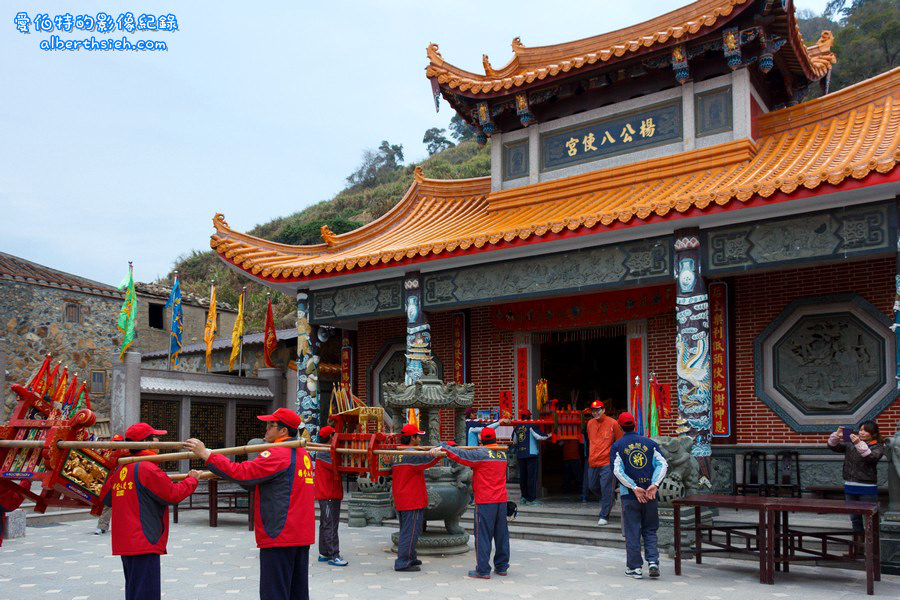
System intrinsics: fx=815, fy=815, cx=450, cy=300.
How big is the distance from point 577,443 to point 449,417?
237 cm

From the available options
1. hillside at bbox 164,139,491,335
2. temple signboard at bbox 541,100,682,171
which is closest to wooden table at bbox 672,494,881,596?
temple signboard at bbox 541,100,682,171

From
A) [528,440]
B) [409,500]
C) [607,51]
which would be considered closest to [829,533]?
[409,500]

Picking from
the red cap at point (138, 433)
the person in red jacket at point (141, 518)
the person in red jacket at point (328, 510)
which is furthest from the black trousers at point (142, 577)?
the person in red jacket at point (328, 510)

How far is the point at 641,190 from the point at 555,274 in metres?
1.66

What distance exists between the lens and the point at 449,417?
1318 cm

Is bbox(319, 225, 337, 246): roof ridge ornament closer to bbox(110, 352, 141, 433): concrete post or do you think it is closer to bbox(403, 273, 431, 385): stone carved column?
bbox(403, 273, 431, 385): stone carved column

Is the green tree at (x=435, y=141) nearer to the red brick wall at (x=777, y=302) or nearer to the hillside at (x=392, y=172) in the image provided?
the hillside at (x=392, y=172)

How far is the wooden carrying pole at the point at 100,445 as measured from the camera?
185 inches

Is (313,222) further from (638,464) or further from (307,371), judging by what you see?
(638,464)

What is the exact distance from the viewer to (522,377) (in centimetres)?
1215

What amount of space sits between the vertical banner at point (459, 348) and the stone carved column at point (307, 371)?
7.08 feet

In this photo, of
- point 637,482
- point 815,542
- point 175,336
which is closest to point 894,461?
point 815,542

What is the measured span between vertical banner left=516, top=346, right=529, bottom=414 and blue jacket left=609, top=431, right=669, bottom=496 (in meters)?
4.95

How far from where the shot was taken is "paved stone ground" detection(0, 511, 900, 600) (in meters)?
6.22
